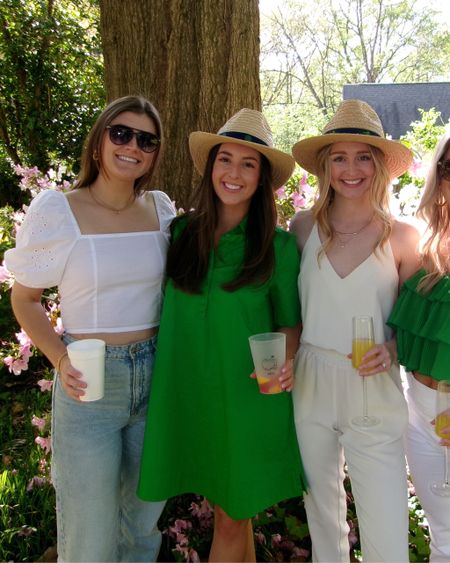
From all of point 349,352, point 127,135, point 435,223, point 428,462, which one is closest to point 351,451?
point 428,462

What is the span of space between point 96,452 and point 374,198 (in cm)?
165

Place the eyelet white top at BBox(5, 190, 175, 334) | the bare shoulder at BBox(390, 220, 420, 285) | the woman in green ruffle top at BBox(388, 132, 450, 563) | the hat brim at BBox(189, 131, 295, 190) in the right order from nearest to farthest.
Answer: the eyelet white top at BBox(5, 190, 175, 334)
the woman in green ruffle top at BBox(388, 132, 450, 563)
the bare shoulder at BBox(390, 220, 420, 285)
the hat brim at BBox(189, 131, 295, 190)

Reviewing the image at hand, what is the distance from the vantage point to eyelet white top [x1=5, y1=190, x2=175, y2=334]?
215 cm

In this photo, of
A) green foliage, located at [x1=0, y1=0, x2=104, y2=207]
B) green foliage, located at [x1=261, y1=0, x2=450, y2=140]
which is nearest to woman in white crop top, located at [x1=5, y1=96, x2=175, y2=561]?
green foliage, located at [x1=0, y1=0, x2=104, y2=207]

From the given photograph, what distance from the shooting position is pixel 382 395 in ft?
7.79

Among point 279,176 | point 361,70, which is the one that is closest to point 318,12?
point 361,70

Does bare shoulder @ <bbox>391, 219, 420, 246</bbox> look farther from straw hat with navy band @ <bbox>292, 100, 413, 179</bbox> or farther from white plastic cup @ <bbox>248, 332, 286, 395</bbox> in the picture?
white plastic cup @ <bbox>248, 332, 286, 395</bbox>

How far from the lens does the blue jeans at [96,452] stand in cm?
220

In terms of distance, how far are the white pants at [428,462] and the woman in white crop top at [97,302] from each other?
117cm

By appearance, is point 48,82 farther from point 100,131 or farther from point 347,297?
point 347,297

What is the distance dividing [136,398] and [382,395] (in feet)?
3.50

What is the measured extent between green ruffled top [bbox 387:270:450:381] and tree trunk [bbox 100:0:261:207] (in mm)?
1955

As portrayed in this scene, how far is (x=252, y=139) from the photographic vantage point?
2535 millimetres

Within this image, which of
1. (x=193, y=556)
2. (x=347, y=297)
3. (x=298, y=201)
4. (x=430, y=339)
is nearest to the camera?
(x=430, y=339)
